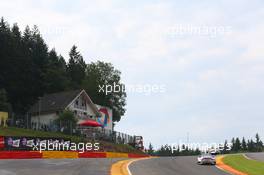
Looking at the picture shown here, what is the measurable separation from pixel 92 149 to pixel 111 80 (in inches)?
2646

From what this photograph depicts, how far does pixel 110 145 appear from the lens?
199ft

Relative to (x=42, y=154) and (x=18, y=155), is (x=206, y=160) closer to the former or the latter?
(x=42, y=154)

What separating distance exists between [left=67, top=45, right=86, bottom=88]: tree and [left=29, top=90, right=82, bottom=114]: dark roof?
84.4 ft

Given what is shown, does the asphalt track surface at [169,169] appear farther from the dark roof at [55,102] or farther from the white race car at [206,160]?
the dark roof at [55,102]

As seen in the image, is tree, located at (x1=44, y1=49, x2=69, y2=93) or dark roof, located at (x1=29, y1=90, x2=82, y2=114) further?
tree, located at (x1=44, y1=49, x2=69, y2=93)

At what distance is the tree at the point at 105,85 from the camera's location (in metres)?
114

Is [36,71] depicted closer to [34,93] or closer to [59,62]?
[34,93]

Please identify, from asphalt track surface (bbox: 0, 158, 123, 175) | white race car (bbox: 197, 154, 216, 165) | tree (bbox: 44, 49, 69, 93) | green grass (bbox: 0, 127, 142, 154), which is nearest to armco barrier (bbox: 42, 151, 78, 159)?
green grass (bbox: 0, 127, 142, 154)

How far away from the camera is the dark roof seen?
273ft

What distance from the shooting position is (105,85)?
386 feet

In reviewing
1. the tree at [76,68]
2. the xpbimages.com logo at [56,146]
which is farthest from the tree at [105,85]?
the xpbimages.com logo at [56,146]

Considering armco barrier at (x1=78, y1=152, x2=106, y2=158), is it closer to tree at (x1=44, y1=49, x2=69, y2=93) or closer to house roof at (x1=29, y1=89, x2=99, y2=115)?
house roof at (x1=29, y1=89, x2=99, y2=115)

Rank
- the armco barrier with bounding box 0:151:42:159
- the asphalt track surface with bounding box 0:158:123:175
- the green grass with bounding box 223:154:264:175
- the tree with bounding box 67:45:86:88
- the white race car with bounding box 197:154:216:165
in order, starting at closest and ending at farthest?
the asphalt track surface with bounding box 0:158:123:175 → the green grass with bounding box 223:154:264:175 → the white race car with bounding box 197:154:216:165 → the armco barrier with bounding box 0:151:42:159 → the tree with bounding box 67:45:86:88

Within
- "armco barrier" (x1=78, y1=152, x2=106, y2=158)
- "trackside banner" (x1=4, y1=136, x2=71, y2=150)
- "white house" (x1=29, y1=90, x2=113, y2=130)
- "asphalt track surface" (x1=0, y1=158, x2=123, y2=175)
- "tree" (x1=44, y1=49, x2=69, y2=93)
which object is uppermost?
"tree" (x1=44, y1=49, x2=69, y2=93)
